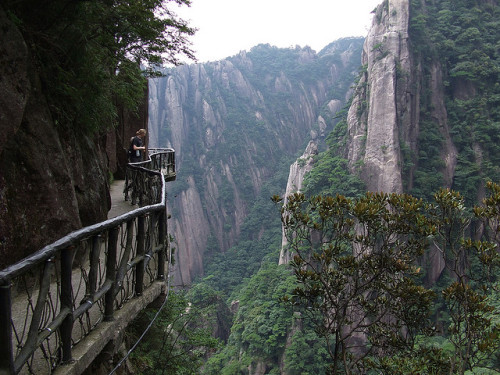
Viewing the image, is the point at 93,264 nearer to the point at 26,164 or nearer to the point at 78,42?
the point at 26,164

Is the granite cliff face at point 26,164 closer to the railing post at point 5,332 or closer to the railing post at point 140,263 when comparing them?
the railing post at point 140,263

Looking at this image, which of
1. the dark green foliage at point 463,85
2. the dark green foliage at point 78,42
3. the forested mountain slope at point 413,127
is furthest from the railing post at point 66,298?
the dark green foliage at point 463,85

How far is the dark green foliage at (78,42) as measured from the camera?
3828mm

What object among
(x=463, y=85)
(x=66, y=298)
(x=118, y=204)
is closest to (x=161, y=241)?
(x=66, y=298)

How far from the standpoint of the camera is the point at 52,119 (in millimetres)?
3826

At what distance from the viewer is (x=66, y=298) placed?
211cm

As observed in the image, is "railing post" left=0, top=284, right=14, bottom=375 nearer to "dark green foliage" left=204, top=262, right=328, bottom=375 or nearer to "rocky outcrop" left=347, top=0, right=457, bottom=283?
"dark green foliage" left=204, top=262, right=328, bottom=375

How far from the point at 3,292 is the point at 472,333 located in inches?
230

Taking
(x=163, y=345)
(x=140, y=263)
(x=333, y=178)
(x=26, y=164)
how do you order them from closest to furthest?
(x=26, y=164), (x=140, y=263), (x=163, y=345), (x=333, y=178)

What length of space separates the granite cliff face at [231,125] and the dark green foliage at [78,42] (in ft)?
151

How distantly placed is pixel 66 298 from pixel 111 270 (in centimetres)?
55

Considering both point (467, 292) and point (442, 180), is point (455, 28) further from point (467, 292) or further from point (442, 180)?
point (467, 292)

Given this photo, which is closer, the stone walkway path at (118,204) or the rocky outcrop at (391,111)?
the stone walkway path at (118,204)

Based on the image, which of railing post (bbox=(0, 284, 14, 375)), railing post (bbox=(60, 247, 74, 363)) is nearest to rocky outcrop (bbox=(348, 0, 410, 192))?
railing post (bbox=(60, 247, 74, 363))
